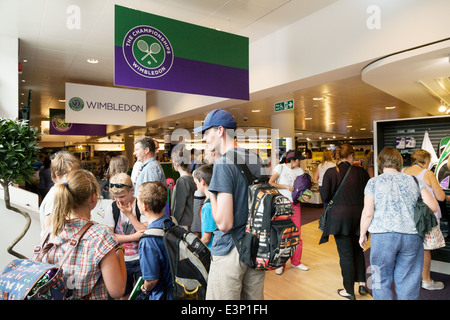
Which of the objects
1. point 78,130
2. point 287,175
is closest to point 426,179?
point 287,175

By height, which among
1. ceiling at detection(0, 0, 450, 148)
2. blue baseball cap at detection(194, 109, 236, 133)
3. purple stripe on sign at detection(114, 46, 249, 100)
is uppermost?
ceiling at detection(0, 0, 450, 148)

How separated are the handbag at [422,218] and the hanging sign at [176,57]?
2.45 m

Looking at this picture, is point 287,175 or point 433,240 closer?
point 433,240

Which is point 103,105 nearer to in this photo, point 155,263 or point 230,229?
point 155,263

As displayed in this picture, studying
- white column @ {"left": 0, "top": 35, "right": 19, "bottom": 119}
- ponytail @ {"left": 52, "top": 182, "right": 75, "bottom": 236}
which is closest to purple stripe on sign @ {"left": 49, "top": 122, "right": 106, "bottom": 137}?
white column @ {"left": 0, "top": 35, "right": 19, "bottom": 119}

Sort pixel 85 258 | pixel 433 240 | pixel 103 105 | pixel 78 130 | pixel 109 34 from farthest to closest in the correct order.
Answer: pixel 78 130 < pixel 103 105 < pixel 109 34 < pixel 433 240 < pixel 85 258

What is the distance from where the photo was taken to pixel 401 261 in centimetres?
233

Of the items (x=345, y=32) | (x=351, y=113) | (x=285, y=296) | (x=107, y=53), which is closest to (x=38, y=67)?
(x=107, y=53)

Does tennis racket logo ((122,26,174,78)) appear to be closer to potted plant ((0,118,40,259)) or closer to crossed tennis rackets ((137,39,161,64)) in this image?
crossed tennis rackets ((137,39,161,64))

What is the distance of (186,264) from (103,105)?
5.91 m

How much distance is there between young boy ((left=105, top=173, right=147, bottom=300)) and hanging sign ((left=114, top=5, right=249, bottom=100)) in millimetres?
1444

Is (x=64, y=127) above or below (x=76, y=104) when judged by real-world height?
below

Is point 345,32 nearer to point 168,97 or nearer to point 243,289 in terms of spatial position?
point 243,289

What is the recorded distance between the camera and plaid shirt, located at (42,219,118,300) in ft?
4.17
